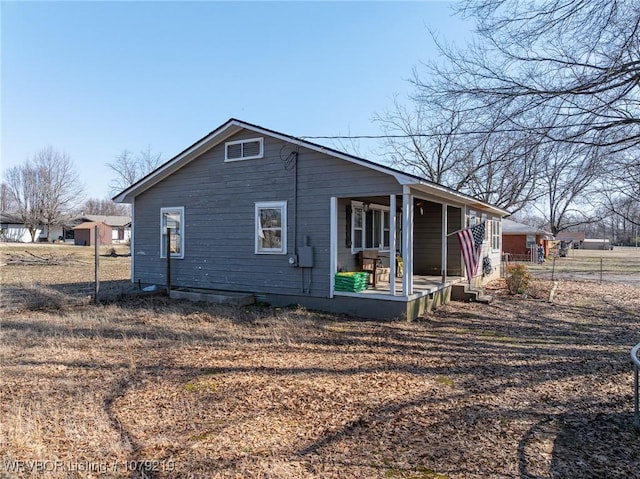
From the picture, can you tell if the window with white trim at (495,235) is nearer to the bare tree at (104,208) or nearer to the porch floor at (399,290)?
the porch floor at (399,290)

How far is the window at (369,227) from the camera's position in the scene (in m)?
10.6

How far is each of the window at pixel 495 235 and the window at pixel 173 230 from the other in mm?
11942

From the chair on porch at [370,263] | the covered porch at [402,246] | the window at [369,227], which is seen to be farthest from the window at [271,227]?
the chair on porch at [370,263]

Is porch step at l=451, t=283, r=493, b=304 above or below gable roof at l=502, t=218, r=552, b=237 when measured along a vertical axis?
below

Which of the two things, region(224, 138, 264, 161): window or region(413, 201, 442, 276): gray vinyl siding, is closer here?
region(224, 138, 264, 161): window

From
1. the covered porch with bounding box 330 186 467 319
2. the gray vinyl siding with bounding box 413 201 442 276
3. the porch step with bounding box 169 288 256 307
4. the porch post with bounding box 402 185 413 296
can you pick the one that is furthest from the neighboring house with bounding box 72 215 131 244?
the porch post with bounding box 402 185 413 296

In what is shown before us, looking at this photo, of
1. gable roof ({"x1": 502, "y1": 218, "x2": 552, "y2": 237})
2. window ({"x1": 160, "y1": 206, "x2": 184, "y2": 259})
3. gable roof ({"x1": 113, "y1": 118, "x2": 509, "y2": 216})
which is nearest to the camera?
gable roof ({"x1": 113, "y1": 118, "x2": 509, "y2": 216})

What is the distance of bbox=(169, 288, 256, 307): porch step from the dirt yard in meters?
1.48

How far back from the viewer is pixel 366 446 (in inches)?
135

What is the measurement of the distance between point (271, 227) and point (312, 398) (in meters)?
6.02

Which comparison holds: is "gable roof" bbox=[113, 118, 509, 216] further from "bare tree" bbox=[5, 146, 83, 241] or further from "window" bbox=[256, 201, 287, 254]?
"bare tree" bbox=[5, 146, 83, 241]

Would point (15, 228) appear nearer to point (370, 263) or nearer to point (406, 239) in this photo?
point (370, 263)

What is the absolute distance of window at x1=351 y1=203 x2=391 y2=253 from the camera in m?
10.6

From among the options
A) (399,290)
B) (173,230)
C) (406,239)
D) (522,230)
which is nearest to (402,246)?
(406,239)
